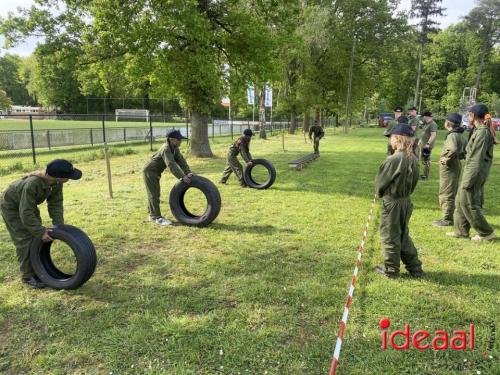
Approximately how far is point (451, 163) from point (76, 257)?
593 centimetres

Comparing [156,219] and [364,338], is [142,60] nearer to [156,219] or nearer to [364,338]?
[156,219]

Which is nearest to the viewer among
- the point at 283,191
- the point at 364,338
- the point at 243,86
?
the point at 364,338

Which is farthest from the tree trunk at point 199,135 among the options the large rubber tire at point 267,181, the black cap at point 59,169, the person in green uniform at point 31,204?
the black cap at point 59,169

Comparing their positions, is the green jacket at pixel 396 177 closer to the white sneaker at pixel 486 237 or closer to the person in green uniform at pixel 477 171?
the person in green uniform at pixel 477 171

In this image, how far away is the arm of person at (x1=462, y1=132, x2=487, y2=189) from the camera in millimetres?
5691

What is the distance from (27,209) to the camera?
13.2 feet

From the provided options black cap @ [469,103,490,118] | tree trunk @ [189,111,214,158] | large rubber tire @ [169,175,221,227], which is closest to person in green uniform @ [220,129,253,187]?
large rubber tire @ [169,175,221,227]

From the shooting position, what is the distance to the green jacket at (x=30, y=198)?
4027 mm

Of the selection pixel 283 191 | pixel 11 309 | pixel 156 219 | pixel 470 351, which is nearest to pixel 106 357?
pixel 11 309

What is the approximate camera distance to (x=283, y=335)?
3.51 m

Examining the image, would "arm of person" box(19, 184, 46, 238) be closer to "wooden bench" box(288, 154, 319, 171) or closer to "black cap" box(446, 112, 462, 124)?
"black cap" box(446, 112, 462, 124)

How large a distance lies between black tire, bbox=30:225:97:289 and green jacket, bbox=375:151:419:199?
3.26 meters

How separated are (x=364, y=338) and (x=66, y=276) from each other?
337 centimetres

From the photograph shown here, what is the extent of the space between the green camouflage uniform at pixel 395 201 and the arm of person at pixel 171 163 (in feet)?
10.7
